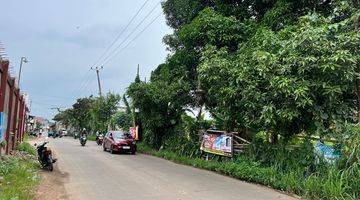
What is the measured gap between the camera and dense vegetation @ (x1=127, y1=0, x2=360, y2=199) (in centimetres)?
1177

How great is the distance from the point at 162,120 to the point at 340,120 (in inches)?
596

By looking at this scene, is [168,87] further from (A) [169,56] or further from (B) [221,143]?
(B) [221,143]

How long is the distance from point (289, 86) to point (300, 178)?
252 centimetres

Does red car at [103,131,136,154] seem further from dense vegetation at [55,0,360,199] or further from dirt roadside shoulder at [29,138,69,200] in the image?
dirt roadside shoulder at [29,138,69,200]

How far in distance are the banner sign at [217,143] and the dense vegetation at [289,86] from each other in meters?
0.55

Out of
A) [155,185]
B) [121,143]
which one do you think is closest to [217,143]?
[155,185]

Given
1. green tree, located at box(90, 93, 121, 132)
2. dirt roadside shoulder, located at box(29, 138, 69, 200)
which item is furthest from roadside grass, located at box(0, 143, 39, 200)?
green tree, located at box(90, 93, 121, 132)

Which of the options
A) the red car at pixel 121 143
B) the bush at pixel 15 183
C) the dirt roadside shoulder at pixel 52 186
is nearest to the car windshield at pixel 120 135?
the red car at pixel 121 143

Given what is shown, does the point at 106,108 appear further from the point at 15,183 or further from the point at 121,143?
the point at 15,183

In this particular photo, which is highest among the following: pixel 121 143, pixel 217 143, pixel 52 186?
pixel 217 143

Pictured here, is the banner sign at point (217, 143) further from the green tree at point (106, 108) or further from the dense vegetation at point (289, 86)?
the green tree at point (106, 108)

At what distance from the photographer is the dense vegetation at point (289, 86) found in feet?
38.6

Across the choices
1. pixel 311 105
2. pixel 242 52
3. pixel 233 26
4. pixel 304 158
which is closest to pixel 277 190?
A: pixel 304 158

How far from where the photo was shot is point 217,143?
1862cm
